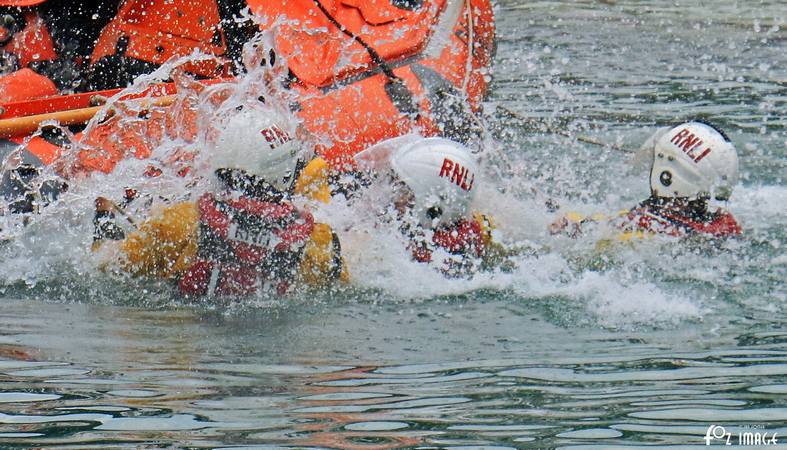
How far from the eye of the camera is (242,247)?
6.69 meters

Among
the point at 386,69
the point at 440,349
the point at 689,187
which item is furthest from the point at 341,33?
the point at 440,349

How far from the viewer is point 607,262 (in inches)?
290

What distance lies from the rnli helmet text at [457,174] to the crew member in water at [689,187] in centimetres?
89

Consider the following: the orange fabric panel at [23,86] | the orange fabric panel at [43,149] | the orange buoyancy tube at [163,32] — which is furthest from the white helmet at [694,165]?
the orange fabric panel at [23,86]

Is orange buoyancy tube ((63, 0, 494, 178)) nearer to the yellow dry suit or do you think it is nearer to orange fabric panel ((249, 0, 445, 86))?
orange fabric panel ((249, 0, 445, 86))

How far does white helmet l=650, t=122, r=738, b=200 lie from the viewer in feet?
24.9

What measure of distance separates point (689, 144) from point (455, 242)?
1.40 meters

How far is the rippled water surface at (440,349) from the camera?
468cm

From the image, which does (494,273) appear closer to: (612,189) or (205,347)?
(205,347)

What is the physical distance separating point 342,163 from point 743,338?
3154 mm

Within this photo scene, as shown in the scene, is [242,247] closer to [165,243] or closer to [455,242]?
[165,243]

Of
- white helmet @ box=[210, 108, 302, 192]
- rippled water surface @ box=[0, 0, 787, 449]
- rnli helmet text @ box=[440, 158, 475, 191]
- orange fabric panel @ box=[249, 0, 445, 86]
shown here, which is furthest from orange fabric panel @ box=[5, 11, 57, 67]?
rnli helmet text @ box=[440, 158, 475, 191]

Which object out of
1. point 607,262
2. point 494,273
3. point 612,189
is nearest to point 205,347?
point 494,273

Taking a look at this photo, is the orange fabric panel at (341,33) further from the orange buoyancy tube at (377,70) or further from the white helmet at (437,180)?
the white helmet at (437,180)
